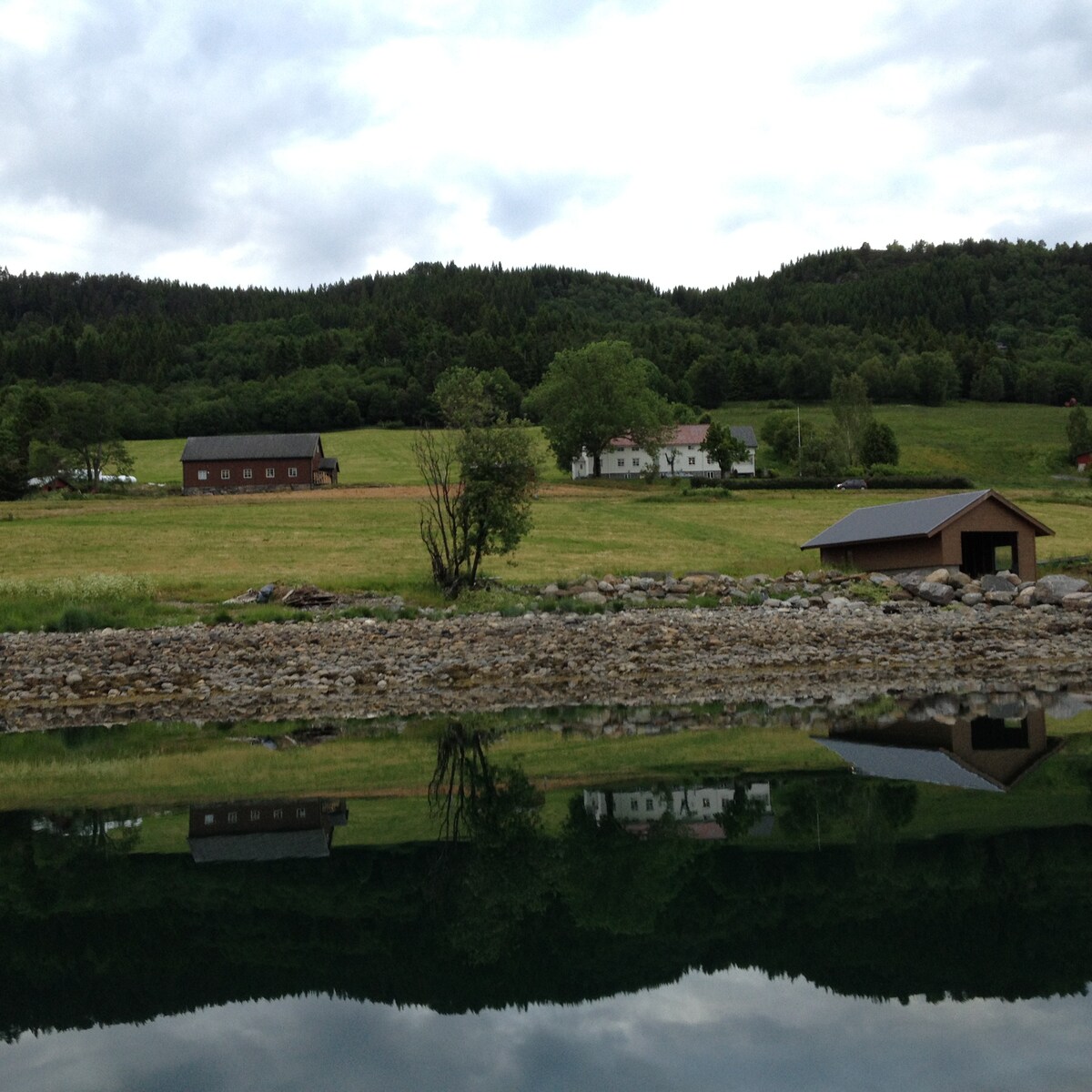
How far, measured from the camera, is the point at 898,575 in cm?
3916

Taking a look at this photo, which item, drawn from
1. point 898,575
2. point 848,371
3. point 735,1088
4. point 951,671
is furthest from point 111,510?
point 848,371

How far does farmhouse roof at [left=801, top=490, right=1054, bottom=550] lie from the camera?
38.1m

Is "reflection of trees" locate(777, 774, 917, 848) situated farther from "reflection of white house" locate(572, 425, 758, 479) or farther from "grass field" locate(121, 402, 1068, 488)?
"reflection of white house" locate(572, 425, 758, 479)

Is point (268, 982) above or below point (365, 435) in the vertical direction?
below

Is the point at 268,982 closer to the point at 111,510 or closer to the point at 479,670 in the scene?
the point at 479,670

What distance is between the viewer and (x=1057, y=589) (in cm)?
3394

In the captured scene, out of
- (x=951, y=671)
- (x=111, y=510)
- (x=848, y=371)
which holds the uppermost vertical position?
(x=848, y=371)

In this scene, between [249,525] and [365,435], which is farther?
[365,435]

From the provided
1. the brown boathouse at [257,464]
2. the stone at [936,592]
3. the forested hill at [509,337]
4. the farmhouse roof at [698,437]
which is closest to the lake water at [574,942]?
the stone at [936,592]

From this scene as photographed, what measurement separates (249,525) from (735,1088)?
5075cm

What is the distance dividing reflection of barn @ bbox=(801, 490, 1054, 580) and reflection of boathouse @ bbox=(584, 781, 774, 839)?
2608cm

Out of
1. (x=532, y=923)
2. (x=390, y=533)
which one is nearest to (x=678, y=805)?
(x=532, y=923)

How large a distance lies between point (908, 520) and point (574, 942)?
111 ft

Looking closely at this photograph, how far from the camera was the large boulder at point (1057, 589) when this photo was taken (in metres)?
33.6
